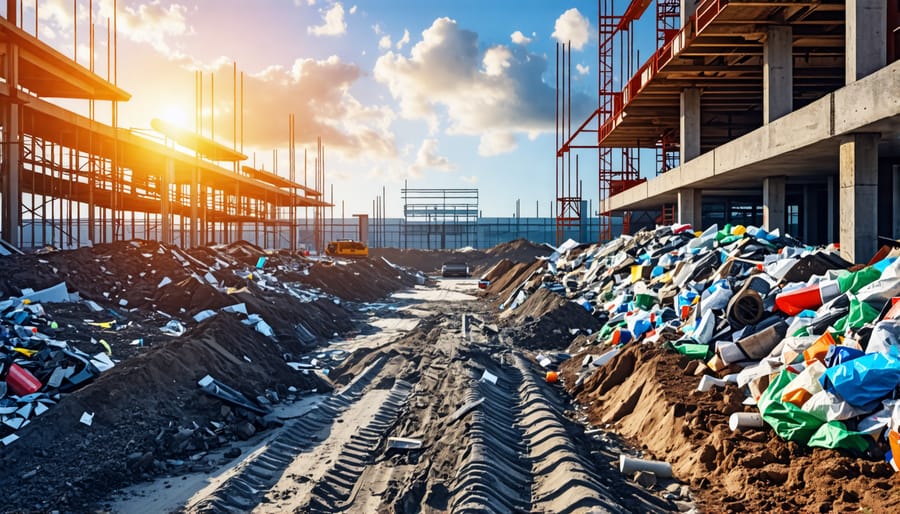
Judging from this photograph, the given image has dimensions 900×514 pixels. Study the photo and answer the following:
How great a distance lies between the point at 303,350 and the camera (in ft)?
46.5

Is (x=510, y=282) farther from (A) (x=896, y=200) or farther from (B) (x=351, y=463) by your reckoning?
(B) (x=351, y=463)

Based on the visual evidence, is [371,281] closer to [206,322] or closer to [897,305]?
[206,322]

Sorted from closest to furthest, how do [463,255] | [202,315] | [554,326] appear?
[202,315]
[554,326]
[463,255]

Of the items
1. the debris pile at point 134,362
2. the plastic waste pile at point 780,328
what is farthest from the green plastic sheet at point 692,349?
the debris pile at point 134,362

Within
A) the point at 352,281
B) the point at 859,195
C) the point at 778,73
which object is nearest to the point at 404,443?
the point at 859,195

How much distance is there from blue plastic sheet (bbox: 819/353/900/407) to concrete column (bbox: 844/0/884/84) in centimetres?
823

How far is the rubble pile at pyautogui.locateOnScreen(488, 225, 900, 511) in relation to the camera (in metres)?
Answer: 5.11

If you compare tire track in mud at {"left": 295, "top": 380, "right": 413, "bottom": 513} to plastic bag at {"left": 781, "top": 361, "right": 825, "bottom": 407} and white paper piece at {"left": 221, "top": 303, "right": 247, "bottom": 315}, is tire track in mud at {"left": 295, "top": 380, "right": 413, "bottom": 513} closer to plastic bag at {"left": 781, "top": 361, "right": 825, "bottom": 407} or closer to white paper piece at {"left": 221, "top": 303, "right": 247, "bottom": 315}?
plastic bag at {"left": 781, "top": 361, "right": 825, "bottom": 407}

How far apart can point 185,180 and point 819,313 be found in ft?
107

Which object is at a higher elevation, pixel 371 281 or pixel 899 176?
Result: pixel 899 176

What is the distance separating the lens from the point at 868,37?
11344mm

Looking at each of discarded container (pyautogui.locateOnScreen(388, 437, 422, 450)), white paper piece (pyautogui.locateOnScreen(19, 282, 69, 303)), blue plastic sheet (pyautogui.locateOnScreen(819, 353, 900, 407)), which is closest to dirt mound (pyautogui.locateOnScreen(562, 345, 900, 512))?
blue plastic sheet (pyautogui.locateOnScreen(819, 353, 900, 407))

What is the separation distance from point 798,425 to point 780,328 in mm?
2459

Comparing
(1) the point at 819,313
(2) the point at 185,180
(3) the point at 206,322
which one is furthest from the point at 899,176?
(2) the point at 185,180
